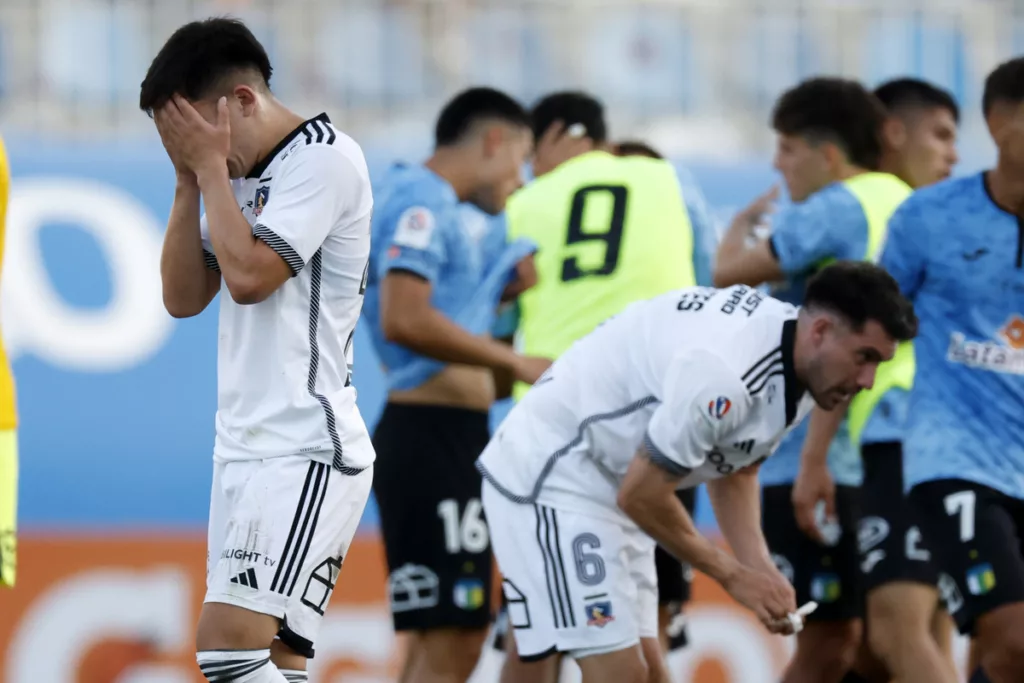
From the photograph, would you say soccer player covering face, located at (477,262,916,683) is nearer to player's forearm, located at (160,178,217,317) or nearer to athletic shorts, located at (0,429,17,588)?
player's forearm, located at (160,178,217,317)

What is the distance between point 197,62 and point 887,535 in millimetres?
2989

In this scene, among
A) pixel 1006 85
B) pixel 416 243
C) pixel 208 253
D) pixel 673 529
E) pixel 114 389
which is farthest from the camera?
pixel 114 389

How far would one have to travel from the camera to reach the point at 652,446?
14.5 ft

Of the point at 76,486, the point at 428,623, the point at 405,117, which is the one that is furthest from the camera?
the point at 405,117

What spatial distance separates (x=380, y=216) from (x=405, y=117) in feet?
17.7

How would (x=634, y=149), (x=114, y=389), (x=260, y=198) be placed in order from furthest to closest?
(x=114, y=389) → (x=634, y=149) → (x=260, y=198)

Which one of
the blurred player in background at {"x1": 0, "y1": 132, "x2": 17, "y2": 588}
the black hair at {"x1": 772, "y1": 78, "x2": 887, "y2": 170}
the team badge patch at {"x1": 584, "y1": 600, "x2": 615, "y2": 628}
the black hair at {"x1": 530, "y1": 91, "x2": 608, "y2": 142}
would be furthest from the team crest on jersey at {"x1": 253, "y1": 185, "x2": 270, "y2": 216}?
the black hair at {"x1": 530, "y1": 91, "x2": 608, "y2": 142}

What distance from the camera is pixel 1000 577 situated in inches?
189

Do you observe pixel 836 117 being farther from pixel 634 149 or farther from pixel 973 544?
pixel 973 544

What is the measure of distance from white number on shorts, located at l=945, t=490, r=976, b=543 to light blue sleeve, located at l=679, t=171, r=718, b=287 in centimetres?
169

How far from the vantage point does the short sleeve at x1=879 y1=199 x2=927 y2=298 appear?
17.1ft

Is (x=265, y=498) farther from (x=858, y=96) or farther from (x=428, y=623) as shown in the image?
(x=858, y=96)

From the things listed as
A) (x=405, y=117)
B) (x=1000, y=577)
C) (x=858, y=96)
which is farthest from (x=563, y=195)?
(x=405, y=117)

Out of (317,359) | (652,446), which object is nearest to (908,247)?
(652,446)
